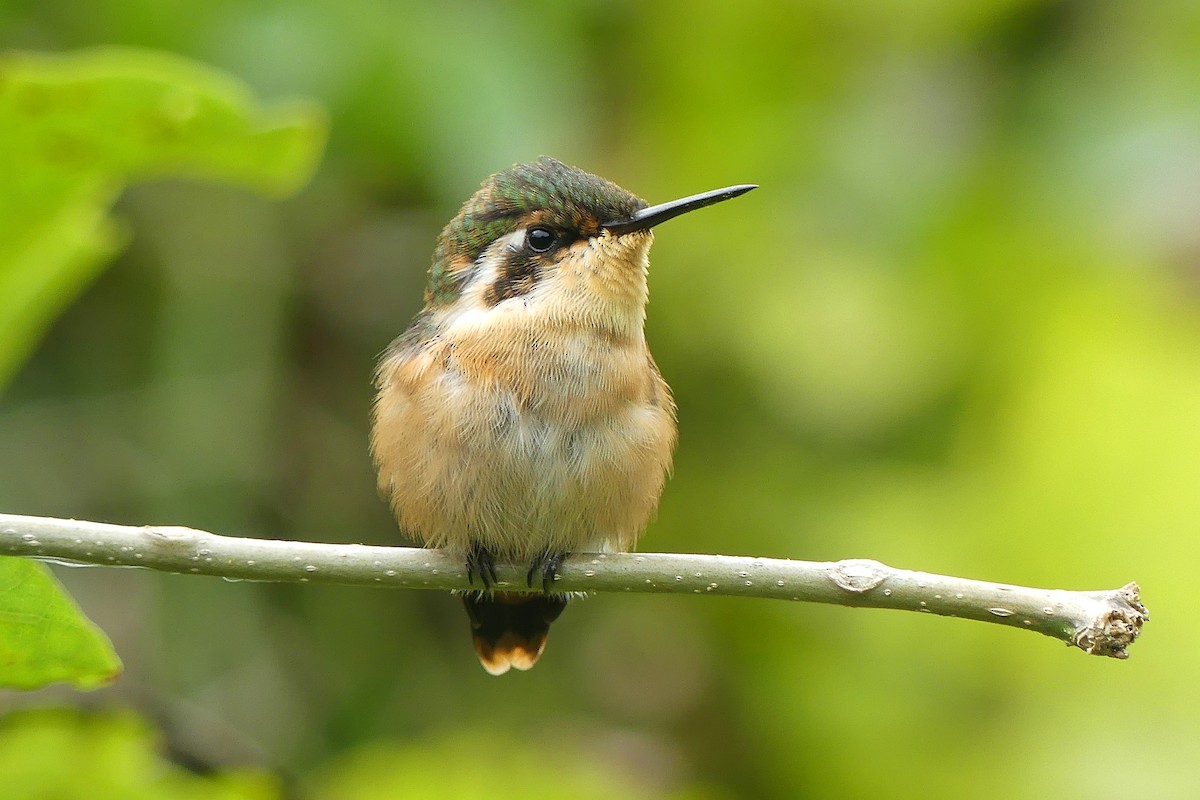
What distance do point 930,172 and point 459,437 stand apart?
Result: 2.46 meters

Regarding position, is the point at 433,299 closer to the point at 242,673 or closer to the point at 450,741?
the point at 450,741

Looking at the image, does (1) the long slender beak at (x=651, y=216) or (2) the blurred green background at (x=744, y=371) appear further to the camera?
(2) the blurred green background at (x=744, y=371)

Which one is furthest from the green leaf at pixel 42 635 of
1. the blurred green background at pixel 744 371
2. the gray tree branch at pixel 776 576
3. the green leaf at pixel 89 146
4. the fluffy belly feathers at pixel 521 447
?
the blurred green background at pixel 744 371

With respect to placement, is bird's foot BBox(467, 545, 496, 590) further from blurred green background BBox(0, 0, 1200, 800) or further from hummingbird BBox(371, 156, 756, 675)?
blurred green background BBox(0, 0, 1200, 800)

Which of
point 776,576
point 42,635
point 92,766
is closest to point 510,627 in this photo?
point 92,766

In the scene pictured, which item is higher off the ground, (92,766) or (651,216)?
(651,216)

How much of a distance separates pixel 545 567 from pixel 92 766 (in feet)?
3.93

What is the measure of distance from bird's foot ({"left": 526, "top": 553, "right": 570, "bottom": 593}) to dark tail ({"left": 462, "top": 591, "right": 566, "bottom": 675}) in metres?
0.59

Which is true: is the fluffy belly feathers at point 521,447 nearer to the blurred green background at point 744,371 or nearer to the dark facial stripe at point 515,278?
the dark facial stripe at point 515,278

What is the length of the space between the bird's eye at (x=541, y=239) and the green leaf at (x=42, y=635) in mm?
2021

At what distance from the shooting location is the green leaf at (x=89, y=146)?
9.53 feet

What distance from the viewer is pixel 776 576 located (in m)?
2.35

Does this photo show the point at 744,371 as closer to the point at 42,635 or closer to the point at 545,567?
the point at 545,567

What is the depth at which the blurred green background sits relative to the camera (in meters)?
4.52
